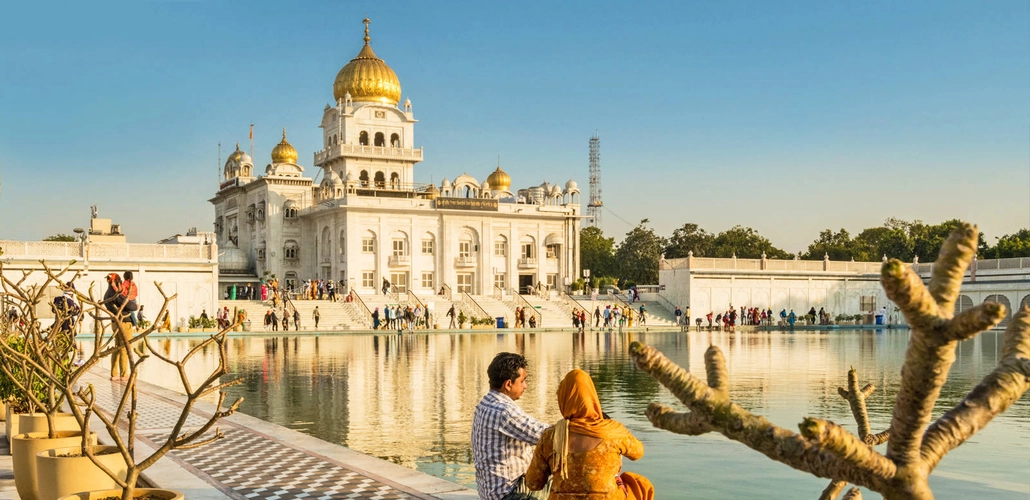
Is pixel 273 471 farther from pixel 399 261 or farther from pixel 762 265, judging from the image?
pixel 762 265

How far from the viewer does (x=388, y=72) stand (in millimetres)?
60281

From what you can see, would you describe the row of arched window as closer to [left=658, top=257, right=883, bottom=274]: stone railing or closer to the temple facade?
the temple facade

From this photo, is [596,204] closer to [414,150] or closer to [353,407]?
[414,150]

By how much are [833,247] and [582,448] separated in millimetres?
72004

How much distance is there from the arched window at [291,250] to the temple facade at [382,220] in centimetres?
7

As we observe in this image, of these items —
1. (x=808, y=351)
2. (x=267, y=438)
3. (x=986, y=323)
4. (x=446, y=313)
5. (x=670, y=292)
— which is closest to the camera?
(x=986, y=323)

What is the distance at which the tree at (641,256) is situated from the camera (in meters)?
70.9

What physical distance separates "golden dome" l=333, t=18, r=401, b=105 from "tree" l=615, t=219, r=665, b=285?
70.2ft

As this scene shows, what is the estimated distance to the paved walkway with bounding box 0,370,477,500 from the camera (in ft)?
22.8

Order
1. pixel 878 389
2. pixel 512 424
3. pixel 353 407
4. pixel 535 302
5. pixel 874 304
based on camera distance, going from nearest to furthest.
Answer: pixel 512 424 < pixel 353 407 < pixel 878 389 < pixel 535 302 < pixel 874 304

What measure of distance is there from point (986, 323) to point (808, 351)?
2534 centimetres

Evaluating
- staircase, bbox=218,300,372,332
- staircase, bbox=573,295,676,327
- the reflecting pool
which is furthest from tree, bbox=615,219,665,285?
the reflecting pool

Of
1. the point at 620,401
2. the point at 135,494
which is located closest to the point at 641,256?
the point at 620,401

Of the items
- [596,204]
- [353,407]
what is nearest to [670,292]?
[596,204]
